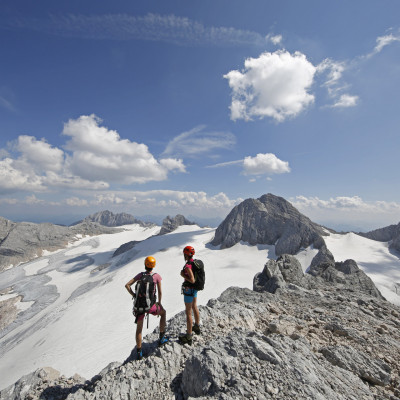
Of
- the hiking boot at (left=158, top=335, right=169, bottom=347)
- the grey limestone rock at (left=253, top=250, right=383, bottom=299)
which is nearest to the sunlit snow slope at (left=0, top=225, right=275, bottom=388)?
the grey limestone rock at (left=253, top=250, right=383, bottom=299)

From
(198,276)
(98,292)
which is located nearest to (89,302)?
(98,292)

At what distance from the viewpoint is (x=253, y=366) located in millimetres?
5473

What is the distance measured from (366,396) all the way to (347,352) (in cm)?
193

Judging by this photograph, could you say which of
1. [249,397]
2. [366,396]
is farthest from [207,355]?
[366,396]

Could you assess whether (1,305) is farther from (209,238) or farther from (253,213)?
(253,213)

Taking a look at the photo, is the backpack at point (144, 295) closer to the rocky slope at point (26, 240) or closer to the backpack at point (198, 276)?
the backpack at point (198, 276)

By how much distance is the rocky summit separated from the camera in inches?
201

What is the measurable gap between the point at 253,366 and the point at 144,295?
12.4 feet

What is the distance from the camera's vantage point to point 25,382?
8.56 m

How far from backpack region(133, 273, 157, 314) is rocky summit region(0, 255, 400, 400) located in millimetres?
1622

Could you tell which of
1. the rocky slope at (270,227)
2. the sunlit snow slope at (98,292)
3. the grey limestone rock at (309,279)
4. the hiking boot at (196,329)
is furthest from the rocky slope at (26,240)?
the hiking boot at (196,329)

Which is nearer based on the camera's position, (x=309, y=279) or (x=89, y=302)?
(x=309, y=279)

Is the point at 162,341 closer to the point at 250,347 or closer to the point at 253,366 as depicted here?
the point at 250,347

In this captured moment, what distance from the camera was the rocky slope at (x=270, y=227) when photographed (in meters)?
74.8
